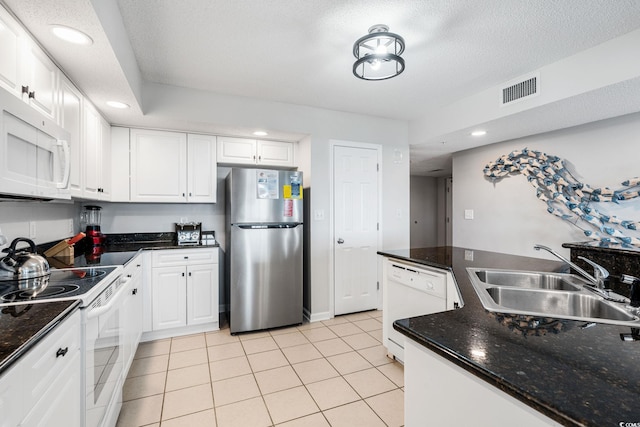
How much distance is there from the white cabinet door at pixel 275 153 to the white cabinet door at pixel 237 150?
8 centimetres

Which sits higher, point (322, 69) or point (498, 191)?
point (322, 69)

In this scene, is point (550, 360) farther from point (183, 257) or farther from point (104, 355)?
point (183, 257)

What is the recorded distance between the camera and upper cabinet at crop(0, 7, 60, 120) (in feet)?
4.25

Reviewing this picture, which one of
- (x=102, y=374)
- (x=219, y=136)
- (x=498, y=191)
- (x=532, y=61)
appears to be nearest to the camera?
(x=102, y=374)

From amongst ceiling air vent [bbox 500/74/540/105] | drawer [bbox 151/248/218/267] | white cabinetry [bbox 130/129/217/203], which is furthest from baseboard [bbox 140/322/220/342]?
ceiling air vent [bbox 500/74/540/105]

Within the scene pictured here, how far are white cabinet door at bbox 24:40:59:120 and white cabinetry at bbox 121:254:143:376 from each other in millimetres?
1058

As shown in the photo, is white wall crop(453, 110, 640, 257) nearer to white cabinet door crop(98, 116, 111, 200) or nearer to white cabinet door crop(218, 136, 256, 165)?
white cabinet door crop(218, 136, 256, 165)

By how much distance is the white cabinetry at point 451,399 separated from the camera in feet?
2.21

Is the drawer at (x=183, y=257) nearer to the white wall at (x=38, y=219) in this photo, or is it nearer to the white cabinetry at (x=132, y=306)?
the white cabinetry at (x=132, y=306)

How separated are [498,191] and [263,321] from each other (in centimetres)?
348

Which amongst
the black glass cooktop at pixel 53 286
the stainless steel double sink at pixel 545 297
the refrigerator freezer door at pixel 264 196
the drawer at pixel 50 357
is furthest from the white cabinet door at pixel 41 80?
the stainless steel double sink at pixel 545 297

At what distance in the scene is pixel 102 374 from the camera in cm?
146

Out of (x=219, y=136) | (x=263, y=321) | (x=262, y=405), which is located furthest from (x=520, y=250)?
(x=219, y=136)

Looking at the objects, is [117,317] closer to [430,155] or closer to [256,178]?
[256,178]
